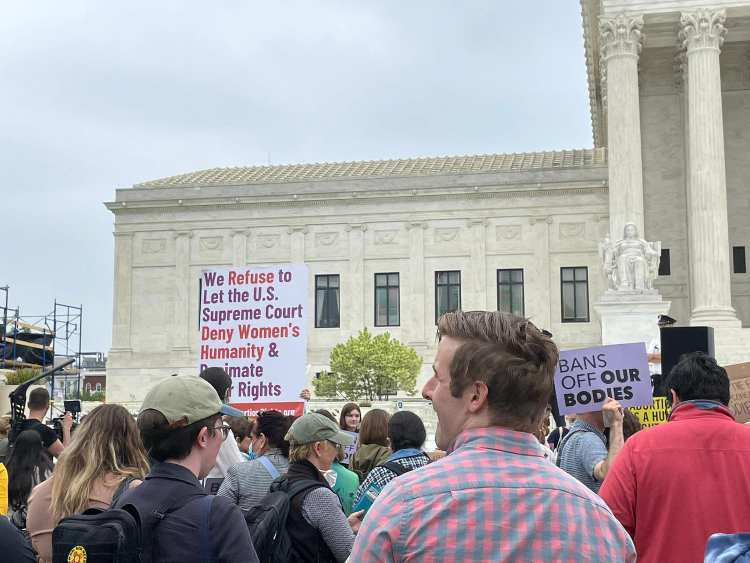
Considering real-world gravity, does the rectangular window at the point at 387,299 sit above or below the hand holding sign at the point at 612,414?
above

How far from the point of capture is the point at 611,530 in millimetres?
2244

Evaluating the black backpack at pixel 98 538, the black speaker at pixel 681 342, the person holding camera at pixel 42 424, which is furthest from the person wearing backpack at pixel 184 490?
the black speaker at pixel 681 342

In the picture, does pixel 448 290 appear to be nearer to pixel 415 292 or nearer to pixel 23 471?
pixel 415 292

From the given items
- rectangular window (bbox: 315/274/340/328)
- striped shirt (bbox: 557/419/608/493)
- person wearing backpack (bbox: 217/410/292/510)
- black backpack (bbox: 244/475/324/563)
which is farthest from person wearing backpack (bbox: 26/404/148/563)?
rectangular window (bbox: 315/274/340/328)

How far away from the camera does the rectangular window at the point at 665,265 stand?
102ft

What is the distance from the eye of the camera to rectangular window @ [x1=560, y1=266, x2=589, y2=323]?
37.1 metres

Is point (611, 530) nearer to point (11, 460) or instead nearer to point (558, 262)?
point (11, 460)

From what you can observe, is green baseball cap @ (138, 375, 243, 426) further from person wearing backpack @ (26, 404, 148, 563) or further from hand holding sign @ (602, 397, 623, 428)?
hand holding sign @ (602, 397, 623, 428)

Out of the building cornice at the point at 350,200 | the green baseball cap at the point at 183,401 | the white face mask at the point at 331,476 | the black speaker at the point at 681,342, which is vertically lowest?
the white face mask at the point at 331,476

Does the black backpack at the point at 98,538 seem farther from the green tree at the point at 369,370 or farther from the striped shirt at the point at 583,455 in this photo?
the green tree at the point at 369,370

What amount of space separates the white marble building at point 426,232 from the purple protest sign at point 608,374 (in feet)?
81.1

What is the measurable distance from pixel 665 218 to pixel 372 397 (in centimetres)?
1085

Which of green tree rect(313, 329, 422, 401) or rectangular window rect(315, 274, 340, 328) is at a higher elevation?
rectangular window rect(315, 274, 340, 328)

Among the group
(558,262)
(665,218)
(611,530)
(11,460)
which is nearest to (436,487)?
(611,530)
